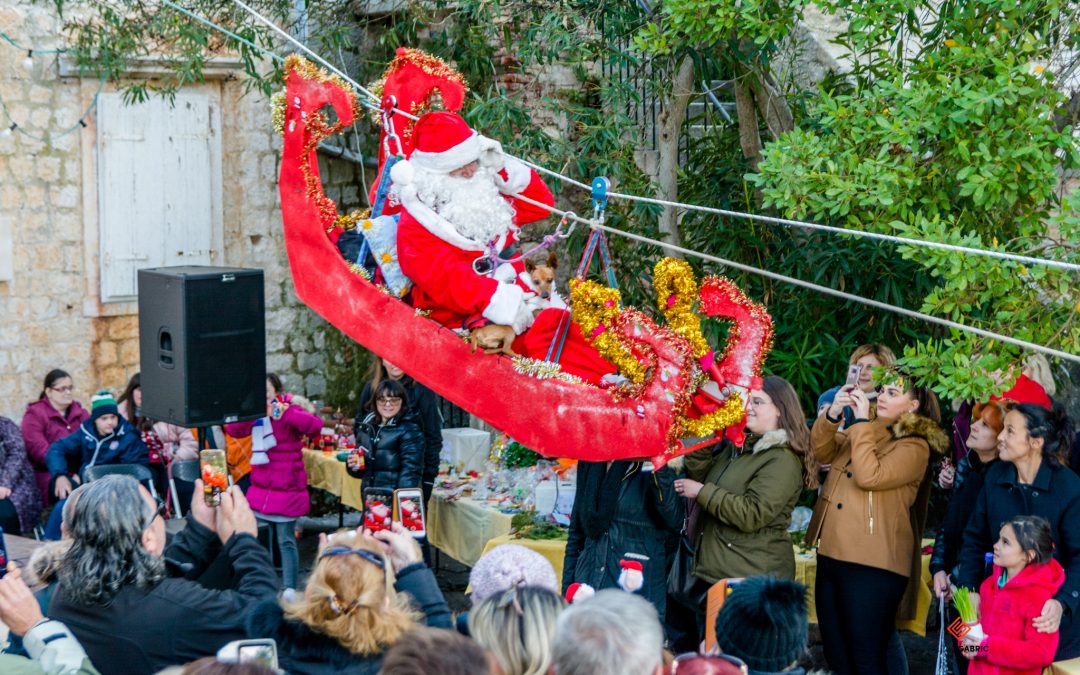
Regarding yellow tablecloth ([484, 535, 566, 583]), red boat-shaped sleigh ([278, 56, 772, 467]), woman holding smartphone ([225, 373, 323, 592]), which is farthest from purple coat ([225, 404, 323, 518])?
red boat-shaped sleigh ([278, 56, 772, 467])

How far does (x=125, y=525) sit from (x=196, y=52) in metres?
5.58

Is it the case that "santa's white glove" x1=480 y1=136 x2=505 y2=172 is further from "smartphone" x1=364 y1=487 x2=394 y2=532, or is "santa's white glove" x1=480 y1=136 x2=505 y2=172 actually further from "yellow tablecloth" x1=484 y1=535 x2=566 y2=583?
"yellow tablecloth" x1=484 y1=535 x2=566 y2=583

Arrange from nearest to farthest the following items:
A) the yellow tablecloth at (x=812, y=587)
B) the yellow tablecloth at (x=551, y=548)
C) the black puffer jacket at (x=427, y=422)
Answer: the yellow tablecloth at (x=812, y=587) → the yellow tablecloth at (x=551, y=548) → the black puffer jacket at (x=427, y=422)

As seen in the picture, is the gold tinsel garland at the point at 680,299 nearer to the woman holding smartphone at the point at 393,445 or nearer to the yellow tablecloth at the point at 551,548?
the yellow tablecloth at the point at 551,548

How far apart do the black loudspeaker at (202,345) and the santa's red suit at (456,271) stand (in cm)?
172

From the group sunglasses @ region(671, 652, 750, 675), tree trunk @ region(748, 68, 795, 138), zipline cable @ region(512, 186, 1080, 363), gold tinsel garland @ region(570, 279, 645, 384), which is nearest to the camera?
sunglasses @ region(671, 652, 750, 675)

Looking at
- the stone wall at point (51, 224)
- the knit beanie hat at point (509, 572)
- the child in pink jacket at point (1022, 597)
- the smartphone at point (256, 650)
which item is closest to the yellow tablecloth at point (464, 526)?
the child in pink jacket at point (1022, 597)

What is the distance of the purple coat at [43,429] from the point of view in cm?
775

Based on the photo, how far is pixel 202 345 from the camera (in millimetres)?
6480

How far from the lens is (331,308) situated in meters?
5.18

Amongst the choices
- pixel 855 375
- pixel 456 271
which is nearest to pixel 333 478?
pixel 456 271

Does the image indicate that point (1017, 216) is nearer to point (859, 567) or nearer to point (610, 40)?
point (859, 567)

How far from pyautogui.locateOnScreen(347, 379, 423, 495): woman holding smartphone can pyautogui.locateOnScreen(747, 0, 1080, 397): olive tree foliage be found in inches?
99.6

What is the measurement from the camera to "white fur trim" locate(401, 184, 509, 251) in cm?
499
